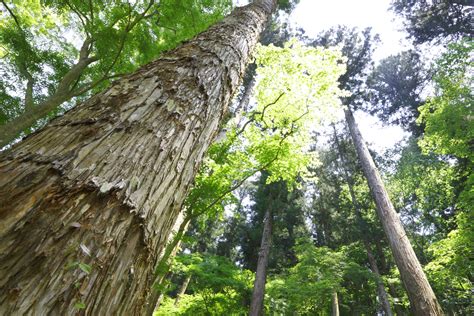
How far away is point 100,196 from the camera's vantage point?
853mm

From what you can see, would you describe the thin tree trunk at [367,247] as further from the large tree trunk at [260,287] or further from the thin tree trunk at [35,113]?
the thin tree trunk at [35,113]

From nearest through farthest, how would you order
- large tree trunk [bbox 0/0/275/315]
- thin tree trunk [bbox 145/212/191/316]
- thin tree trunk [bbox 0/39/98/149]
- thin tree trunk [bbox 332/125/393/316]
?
large tree trunk [bbox 0/0/275/315]
thin tree trunk [bbox 145/212/191/316]
thin tree trunk [bbox 0/39/98/149]
thin tree trunk [bbox 332/125/393/316]

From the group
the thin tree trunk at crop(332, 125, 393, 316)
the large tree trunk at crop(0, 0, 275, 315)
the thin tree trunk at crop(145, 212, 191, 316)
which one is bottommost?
the large tree trunk at crop(0, 0, 275, 315)

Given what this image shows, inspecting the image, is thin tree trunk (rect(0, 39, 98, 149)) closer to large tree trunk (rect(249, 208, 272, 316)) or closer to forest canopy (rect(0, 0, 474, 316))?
forest canopy (rect(0, 0, 474, 316))

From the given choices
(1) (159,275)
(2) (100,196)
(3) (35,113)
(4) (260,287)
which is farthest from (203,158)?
(4) (260,287)

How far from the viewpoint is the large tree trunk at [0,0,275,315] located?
67 cm

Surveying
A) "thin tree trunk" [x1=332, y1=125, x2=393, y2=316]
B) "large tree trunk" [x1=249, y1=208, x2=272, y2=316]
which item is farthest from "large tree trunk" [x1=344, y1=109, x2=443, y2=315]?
"large tree trunk" [x1=249, y1=208, x2=272, y2=316]

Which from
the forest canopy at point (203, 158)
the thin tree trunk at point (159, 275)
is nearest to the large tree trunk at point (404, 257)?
the forest canopy at point (203, 158)

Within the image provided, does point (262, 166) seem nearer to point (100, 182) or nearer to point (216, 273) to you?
Answer: point (216, 273)

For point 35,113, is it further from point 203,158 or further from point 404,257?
point 404,257

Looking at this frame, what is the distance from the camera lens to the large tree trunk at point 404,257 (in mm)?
6527

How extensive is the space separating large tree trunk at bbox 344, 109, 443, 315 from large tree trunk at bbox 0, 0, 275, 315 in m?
7.71

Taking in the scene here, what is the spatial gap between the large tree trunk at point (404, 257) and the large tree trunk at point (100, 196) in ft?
25.3

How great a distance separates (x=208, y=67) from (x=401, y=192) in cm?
2016
